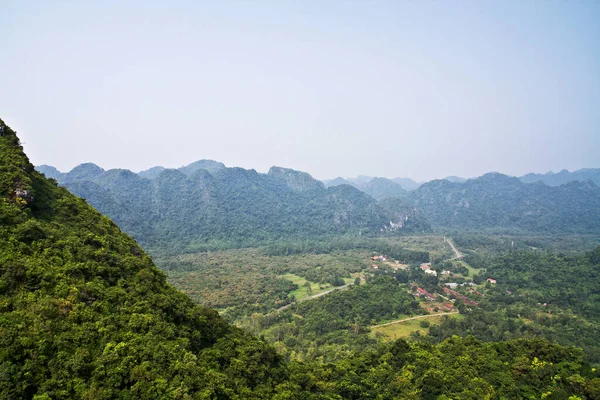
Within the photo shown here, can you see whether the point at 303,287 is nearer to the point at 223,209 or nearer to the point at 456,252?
the point at 456,252

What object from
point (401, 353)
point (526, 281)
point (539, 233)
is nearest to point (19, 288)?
point (401, 353)

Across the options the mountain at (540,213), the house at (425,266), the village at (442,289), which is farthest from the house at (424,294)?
the mountain at (540,213)

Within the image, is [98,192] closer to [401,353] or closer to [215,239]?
[215,239]

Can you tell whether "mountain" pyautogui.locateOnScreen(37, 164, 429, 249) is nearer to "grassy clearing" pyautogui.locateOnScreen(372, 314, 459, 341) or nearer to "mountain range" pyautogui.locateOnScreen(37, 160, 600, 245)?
"mountain range" pyautogui.locateOnScreen(37, 160, 600, 245)

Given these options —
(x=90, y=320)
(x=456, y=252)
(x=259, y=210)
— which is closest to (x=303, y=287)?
(x=90, y=320)

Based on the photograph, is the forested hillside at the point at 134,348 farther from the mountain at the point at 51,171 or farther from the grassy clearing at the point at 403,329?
the mountain at the point at 51,171
